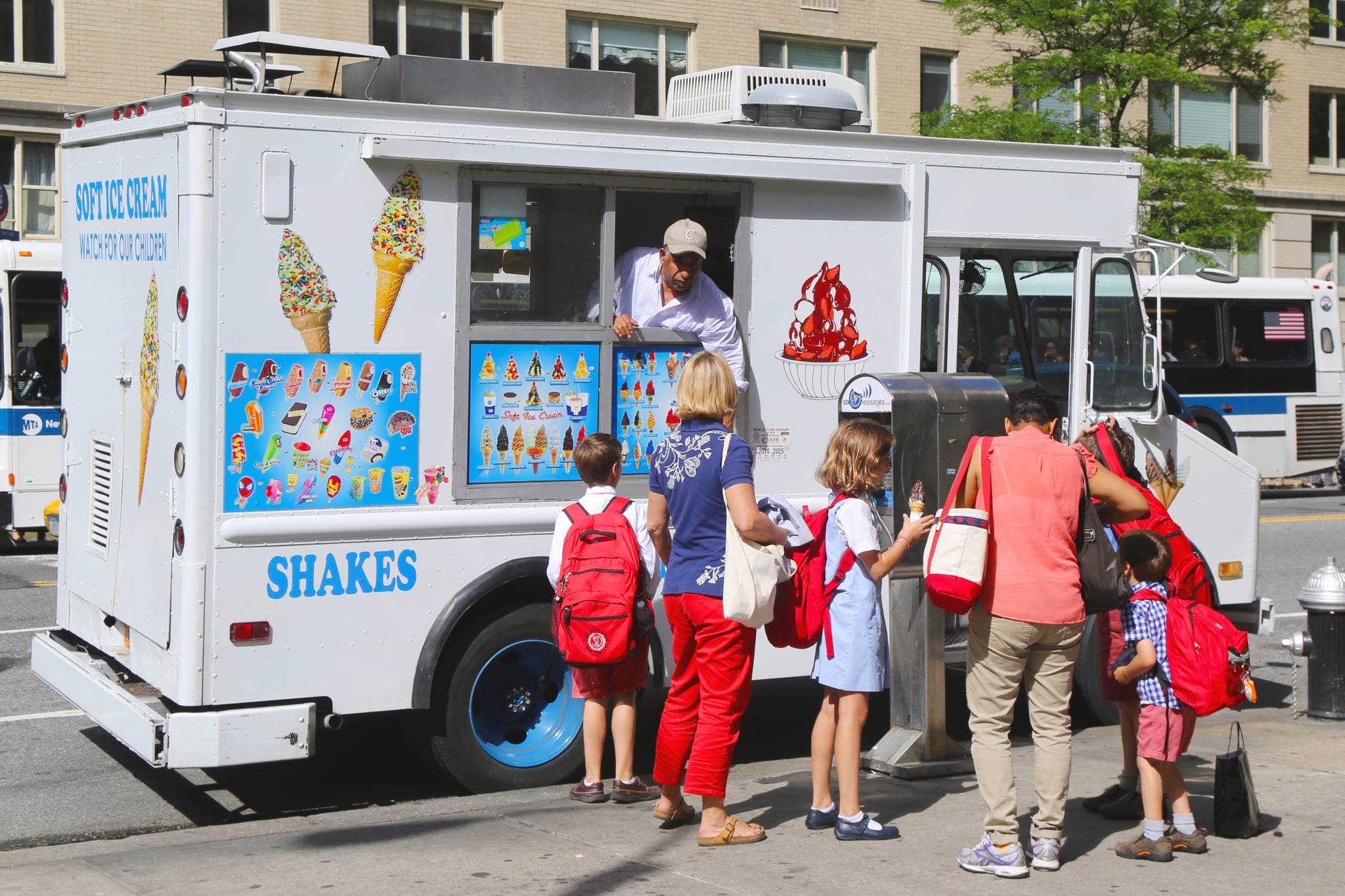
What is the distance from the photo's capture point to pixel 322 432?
Answer: 5.91 meters

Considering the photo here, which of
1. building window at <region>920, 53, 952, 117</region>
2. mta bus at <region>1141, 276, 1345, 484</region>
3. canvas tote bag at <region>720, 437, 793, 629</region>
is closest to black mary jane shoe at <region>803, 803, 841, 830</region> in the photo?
canvas tote bag at <region>720, 437, 793, 629</region>

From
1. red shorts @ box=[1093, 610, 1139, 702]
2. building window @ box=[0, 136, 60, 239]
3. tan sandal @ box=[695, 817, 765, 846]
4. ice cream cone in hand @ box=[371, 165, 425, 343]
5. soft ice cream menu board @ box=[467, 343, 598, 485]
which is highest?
building window @ box=[0, 136, 60, 239]

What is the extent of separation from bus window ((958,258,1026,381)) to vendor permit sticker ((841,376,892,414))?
1308 millimetres

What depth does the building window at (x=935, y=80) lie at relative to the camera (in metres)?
30.2

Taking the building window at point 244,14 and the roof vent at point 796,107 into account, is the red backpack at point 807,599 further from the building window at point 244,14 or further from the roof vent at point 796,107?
the building window at point 244,14

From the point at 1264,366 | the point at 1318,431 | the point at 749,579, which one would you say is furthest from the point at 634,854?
the point at 1318,431

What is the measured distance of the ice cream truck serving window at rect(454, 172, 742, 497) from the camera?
6277 mm

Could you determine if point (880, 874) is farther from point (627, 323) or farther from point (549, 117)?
point (549, 117)

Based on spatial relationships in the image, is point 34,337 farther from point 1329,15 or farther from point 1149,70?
point 1329,15

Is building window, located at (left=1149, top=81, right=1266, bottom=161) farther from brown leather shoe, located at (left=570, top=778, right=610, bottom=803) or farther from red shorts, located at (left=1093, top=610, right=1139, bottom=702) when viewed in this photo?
brown leather shoe, located at (left=570, top=778, right=610, bottom=803)

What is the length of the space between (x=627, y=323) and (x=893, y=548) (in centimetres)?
170

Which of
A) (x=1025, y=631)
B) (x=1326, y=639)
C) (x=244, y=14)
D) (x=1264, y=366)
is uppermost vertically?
(x=244, y=14)

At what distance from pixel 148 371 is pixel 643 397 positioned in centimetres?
208

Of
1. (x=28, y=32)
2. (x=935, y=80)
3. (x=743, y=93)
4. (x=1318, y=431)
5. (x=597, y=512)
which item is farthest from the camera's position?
(x=935, y=80)
